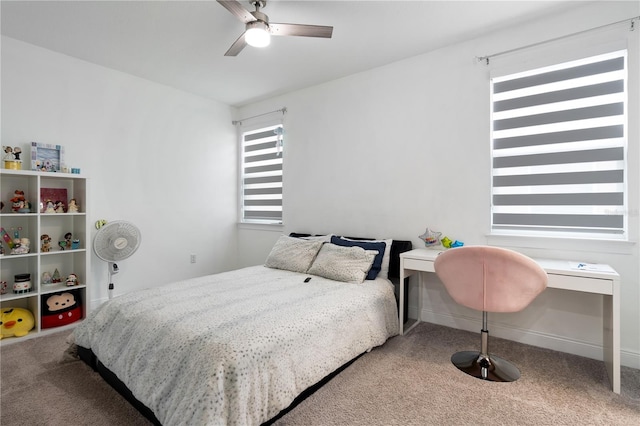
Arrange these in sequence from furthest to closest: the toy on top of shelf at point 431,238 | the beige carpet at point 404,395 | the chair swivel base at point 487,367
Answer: the toy on top of shelf at point 431,238 → the chair swivel base at point 487,367 → the beige carpet at point 404,395

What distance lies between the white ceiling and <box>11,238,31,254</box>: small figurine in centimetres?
183

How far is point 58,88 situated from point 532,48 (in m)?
4.37

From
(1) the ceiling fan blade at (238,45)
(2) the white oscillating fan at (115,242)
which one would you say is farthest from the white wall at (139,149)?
(1) the ceiling fan blade at (238,45)

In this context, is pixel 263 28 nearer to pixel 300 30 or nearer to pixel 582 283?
pixel 300 30

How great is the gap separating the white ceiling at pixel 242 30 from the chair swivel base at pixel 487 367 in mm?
2609

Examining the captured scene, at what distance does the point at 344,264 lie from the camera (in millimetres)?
2740

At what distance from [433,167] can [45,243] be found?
148 inches

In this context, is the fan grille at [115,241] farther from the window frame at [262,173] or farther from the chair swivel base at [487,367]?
the chair swivel base at [487,367]

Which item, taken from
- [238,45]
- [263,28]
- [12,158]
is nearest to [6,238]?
[12,158]

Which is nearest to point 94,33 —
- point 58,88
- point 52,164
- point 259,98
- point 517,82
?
point 58,88

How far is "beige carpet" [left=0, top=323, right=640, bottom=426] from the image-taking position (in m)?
1.67

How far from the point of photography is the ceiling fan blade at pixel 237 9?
190 cm

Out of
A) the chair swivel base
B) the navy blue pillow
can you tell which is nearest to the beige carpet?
the chair swivel base

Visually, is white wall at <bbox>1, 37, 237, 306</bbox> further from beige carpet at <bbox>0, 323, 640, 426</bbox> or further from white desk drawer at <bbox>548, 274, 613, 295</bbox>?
white desk drawer at <bbox>548, 274, 613, 295</bbox>
